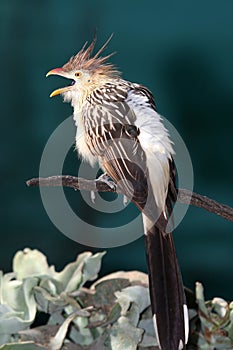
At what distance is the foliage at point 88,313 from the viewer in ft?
5.35

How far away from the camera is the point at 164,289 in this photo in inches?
49.7

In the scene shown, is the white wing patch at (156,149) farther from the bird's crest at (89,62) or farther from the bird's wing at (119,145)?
the bird's crest at (89,62)

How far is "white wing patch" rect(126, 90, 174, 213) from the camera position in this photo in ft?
4.09

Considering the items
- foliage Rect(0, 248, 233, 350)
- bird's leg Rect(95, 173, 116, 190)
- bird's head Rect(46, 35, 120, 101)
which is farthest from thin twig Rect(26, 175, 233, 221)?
foliage Rect(0, 248, 233, 350)

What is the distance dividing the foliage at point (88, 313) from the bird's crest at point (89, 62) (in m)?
0.50

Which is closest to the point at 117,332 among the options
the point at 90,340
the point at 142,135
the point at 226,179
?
the point at 90,340

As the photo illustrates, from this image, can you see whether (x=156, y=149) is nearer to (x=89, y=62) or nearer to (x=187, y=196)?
(x=187, y=196)

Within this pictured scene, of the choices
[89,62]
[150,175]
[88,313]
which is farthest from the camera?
[88,313]

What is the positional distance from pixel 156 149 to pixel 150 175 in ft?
0.17

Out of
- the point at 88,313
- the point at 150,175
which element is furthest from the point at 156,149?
the point at 88,313

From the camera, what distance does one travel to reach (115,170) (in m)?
1.30

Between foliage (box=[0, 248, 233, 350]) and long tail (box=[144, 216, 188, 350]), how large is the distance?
0.31m

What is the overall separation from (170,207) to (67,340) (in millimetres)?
587

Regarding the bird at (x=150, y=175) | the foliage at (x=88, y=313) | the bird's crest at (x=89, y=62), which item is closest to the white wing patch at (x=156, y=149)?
the bird at (x=150, y=175)
